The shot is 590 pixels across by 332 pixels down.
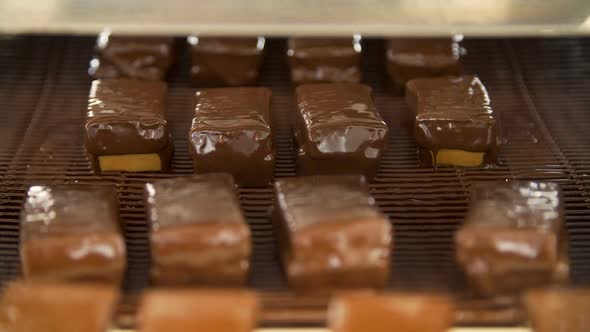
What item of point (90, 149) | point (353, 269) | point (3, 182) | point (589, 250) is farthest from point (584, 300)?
point (3, 182)

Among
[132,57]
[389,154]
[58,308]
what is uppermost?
[132,57]

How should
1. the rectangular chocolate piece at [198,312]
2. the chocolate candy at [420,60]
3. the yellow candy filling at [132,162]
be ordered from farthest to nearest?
the chocolate candy at [420,60], the yellow candy filling at [132,162], the rectangular chocolate piece at [198,312]

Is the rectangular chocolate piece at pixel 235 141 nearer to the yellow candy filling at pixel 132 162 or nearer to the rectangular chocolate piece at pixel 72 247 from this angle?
the yellow candy filling at pixel 132 162

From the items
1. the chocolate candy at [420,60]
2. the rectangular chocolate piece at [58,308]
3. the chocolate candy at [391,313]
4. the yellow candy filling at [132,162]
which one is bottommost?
the rectangular chocolate piece at [58,308]

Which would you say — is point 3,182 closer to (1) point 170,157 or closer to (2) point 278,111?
(1) point 170,157

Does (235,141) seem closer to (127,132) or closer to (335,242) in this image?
(127,132)

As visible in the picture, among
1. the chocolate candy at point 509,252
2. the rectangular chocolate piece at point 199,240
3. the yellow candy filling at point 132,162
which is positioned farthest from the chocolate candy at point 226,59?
the chocolate candy at point 509,252

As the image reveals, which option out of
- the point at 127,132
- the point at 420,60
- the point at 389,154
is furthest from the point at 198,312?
the point at 420,60
